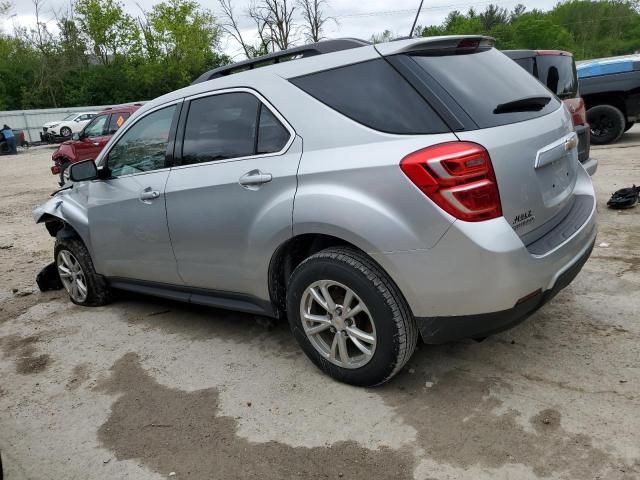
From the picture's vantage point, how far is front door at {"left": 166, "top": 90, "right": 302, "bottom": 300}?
3.16 metres

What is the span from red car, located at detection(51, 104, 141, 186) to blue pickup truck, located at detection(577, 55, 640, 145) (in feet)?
32.5

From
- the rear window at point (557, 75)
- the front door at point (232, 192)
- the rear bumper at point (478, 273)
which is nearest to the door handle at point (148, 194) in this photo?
the front door at point (232, 192)

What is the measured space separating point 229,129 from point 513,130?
1686 millimetres

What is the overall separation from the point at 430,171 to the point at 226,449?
5.45ft

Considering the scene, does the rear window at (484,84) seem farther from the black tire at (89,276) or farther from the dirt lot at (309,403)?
the black tire at (89,276)

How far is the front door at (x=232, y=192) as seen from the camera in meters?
3.16

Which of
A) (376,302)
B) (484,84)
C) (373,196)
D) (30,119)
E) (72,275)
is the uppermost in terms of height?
(30,119)

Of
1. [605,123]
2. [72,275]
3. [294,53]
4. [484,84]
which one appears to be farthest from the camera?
[605,123]

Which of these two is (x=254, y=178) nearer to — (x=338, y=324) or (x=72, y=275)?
(x=338, y=324)

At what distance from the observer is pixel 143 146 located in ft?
13.6

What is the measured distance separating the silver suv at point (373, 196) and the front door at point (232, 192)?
0.4 inches

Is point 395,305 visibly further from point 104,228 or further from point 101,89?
point 101,89

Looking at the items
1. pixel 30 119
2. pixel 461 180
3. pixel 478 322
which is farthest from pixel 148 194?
pixel 30 119

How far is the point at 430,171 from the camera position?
2.57 meters
